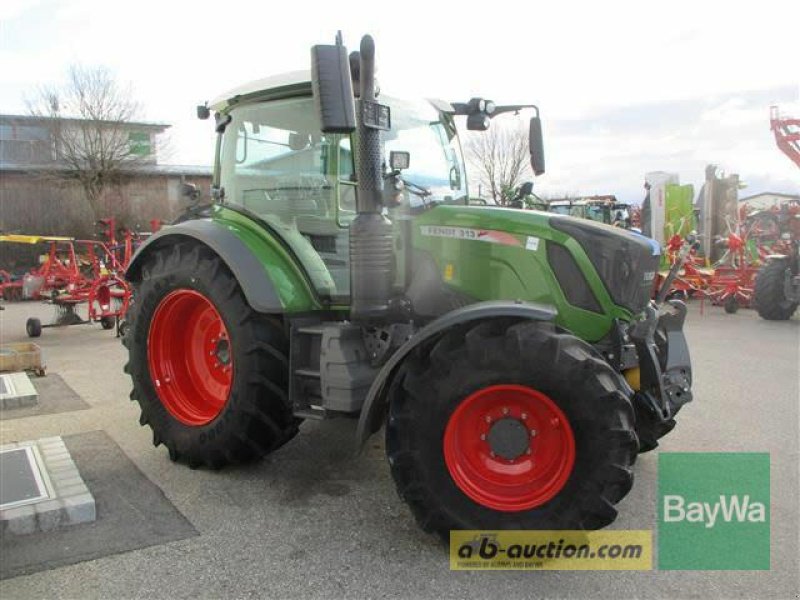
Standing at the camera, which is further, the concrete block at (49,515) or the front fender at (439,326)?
the concrete block at (49,515)

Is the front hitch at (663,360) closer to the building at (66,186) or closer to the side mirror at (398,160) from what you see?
the side mirror at (398,160)

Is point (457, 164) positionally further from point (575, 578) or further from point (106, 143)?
point (106, 143)

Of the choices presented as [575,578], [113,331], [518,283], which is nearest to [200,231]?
[518,283]

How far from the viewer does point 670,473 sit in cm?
379

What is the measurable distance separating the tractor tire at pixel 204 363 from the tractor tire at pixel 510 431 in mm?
966

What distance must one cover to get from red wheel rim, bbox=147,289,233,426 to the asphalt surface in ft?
1.30

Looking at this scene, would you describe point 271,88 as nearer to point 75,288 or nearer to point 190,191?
point 190,191

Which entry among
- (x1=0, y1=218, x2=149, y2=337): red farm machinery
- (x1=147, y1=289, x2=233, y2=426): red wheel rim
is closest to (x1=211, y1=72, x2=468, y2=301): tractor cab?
(x1=147, y1=289, x2=233, y2=426): red wheel rim

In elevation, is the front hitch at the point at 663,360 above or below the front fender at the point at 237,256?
below

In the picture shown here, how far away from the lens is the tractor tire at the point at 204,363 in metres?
3.55

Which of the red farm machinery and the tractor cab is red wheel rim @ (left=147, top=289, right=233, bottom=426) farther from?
the red farm machinery

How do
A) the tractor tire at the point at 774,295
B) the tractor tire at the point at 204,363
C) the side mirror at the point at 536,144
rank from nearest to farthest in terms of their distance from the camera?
the tractor tire at the point at 204,363 < the side mirror at the point at 536,144 < the tractor tire at the point at 774,295

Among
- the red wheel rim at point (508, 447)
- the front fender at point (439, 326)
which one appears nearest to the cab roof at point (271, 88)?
the front fender at point (439, 326)

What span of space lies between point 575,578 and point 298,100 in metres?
2.88
